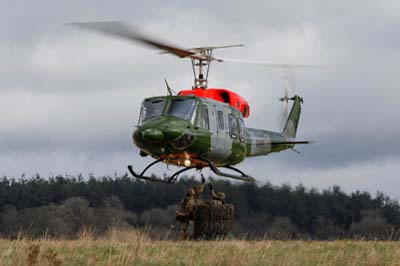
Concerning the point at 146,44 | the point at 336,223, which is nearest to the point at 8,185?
the point at 336,223

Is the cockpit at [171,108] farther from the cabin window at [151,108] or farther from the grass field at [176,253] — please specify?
the grass field at [176,253]

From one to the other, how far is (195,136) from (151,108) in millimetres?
1495

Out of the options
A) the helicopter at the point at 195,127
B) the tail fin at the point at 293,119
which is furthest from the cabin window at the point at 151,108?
the tail fin at the point at 293,119

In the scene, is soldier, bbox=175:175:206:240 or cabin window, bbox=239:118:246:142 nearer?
soldier, bbox=175:175:206:240

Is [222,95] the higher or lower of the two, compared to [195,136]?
higher

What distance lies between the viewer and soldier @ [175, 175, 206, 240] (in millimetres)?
27297

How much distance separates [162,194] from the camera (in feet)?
133

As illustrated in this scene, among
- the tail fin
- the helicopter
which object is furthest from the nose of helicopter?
the tail fin

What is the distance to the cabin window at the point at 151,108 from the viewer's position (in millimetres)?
26641

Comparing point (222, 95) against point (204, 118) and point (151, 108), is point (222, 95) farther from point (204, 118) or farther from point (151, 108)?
point (151, 108)

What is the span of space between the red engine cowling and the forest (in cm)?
372

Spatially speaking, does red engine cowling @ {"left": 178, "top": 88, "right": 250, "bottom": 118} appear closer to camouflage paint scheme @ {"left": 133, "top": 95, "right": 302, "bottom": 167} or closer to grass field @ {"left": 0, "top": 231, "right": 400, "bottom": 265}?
camouflage paint scheme @ {"left": 133, "top": 95, "right": 302, "bottom": 167}

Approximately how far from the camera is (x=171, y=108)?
26656 millimetres

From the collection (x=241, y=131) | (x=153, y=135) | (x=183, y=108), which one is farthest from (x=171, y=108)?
(x=241, y=131)
